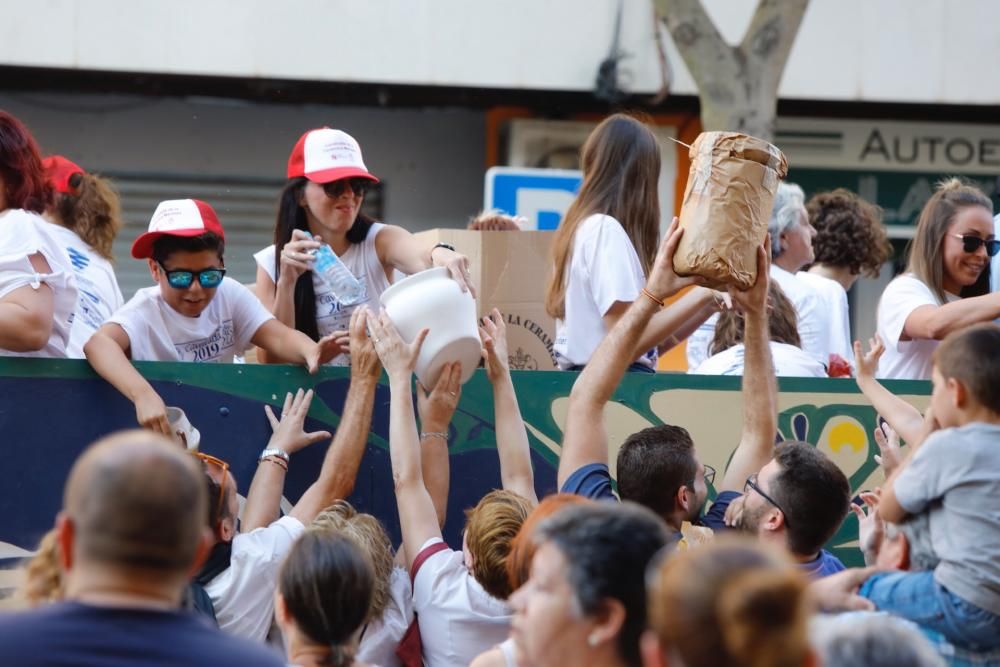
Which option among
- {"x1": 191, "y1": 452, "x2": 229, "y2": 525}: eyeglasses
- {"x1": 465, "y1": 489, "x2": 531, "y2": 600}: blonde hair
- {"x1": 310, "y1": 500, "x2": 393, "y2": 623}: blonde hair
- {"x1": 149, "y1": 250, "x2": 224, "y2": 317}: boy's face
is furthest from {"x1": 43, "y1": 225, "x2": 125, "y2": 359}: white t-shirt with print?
{"x1": 465, "y1": 489, "x2": 531, "y2": 600}: blonde hair

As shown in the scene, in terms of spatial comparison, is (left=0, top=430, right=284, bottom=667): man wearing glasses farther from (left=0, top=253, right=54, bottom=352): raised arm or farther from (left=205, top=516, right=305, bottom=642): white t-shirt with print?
(left=0, top=253, right=54, bottom=352): raised arm

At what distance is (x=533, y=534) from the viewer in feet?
9.97

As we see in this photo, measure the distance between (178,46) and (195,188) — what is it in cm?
159

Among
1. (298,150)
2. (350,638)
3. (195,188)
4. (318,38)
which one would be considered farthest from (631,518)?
(195,188)

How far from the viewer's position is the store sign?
1339cm

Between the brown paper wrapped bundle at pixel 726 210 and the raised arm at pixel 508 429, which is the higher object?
the brown paper wrapped bundle at pixel 726 210

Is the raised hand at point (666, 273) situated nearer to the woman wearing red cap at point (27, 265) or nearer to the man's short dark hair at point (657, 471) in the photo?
the man's short dark hair at point (657, 471)

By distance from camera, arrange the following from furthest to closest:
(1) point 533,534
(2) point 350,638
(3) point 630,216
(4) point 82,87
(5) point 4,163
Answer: (4) point 82,87
(3) point 630,216
(5) point 4,163
(2) point 350,638
(1) point 533,534

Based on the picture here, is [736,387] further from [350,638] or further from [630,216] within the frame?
[350,638]

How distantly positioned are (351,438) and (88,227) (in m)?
1.62

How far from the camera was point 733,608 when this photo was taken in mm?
2232

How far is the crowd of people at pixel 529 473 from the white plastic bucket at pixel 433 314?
0.06 metres

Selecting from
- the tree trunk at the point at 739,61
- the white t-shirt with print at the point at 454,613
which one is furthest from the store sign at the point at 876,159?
the white t-shirt with print at the point at 454,613

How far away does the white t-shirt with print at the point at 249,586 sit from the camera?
4.29 m
